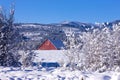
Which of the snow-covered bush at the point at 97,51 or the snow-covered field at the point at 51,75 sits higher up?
the snow-covered bush at the point at 97,51

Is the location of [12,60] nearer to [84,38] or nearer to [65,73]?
[84,38]

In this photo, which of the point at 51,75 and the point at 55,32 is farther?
the point at 55,32

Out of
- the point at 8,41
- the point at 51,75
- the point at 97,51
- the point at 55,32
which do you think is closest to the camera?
the point at 51,75

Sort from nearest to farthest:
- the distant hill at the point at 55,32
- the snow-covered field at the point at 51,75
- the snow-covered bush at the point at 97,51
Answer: the snow-covered field at the point at 51,75 → the snow-covered bush at the point at 97,51 → the distant hill at the point at 55,32

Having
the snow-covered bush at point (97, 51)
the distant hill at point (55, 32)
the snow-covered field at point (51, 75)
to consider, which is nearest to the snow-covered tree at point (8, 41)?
the distant hill at point (55, 32)

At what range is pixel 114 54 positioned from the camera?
15336 mm

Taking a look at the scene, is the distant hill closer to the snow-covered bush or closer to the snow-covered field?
the snow-covered bush

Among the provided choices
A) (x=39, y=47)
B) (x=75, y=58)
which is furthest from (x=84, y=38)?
(x=39, y=47)

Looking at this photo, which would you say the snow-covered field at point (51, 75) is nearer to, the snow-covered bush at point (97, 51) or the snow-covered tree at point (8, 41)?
the snow-covered bush at point (97, 51)

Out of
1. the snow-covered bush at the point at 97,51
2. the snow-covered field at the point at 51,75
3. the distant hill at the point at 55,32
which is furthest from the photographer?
the distant hill at the point at 55,32

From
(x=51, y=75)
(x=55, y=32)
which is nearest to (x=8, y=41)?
(x=51, y=75)

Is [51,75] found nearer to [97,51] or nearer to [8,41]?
[97,51]

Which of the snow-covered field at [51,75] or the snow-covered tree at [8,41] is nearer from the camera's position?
the snow-covered field at [51,75]

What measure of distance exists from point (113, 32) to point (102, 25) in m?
1.21
